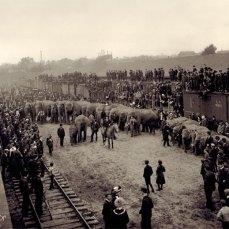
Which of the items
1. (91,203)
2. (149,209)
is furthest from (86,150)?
(149,209)

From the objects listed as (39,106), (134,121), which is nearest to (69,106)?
(39,106)

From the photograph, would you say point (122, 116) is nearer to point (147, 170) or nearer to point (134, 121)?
point (134, 121)

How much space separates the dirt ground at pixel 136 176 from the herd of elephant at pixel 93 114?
1215mm

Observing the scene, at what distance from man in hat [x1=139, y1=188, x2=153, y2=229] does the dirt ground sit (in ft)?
3.30

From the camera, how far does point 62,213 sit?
1380 centimetres

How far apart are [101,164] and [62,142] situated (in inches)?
218

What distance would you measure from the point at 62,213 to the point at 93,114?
2108cm

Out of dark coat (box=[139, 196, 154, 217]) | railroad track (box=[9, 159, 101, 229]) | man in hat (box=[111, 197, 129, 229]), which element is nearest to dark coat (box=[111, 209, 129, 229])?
man in hat (box=[111, 197, 129, 229])

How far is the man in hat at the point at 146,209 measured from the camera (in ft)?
36.7

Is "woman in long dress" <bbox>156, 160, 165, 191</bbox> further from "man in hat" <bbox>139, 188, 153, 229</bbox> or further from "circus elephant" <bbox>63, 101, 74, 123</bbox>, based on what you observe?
"circus elephant" <bbox>63, 101, 74, 123</bbox>

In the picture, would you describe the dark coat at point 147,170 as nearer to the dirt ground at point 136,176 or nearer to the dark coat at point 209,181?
the dirt ground at point 136,176

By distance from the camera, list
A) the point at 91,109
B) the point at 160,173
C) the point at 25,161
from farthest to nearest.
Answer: the point at 91,109
the point at 25,161
the point at 160,173

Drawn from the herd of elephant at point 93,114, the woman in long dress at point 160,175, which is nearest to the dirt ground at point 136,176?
the woman in long dress at point 160,175

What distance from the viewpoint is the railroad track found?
42.0ft
